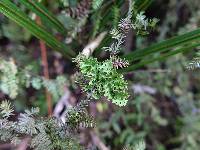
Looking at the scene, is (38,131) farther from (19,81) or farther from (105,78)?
(19,81)

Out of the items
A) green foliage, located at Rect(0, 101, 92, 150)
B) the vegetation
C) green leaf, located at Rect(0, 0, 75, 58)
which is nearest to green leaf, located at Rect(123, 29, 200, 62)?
the vegetation

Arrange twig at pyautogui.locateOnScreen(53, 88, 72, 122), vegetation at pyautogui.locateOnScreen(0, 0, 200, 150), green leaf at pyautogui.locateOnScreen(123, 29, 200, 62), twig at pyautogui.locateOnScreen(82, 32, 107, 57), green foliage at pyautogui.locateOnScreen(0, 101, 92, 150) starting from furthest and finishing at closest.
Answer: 1. twig at pyautogui.locateOnScreen(53, 88, 72, 122)
2. vegetation at pyautogui.locateOnScreen(0, 0, 200, 150)
3. twig at pyautogui.locateOnScreen(82, 32, 107, 57)
4. green leaf at pyautogui.locateOnScreen(123, 29, 200, 62)
5. green foliage at pyautogui.locateOnScreen(0, 101, 92, 150)

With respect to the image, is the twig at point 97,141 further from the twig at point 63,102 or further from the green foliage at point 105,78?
the green foliage at point 105,78

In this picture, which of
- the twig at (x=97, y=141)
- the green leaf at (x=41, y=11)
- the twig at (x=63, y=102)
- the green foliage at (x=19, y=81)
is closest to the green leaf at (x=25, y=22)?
the green leaf at (x=41, y=11)

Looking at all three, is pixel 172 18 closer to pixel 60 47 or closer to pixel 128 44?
pixel 128 44

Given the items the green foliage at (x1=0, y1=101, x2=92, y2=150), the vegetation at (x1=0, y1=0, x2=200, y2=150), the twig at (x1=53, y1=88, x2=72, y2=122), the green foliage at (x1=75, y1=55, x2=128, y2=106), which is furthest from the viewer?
the twig at (x1=53, y1=88, x2=72, y2=122)

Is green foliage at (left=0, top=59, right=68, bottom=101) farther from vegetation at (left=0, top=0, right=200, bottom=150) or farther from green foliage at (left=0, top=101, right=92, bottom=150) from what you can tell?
green foliage at (left=0, top=101, right=92, bottom=150)

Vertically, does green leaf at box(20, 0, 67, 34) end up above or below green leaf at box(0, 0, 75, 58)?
above

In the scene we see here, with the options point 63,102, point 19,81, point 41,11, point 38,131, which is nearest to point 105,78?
point 38,131
